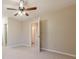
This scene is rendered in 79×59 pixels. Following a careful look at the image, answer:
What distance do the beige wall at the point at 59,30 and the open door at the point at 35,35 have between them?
0.68 ft

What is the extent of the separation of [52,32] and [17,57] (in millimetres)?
1190

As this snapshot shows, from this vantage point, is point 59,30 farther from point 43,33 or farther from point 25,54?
point 25,54

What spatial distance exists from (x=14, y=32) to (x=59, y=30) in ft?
4.40

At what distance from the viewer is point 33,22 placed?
246cm

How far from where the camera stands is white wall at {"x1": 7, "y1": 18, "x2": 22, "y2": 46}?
6.85 ft

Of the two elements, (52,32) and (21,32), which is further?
(52,32)

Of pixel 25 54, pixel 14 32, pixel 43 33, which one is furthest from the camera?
pixel 43 33

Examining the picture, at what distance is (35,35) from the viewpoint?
257 cm

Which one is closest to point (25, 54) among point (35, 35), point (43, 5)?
point (35, 35)

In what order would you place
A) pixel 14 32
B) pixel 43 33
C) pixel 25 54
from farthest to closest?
pixel 43 33, pixel 25 54, pixel 14 32

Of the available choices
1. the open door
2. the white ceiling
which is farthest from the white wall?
the open door

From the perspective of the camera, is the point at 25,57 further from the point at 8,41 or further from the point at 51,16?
the point at 51,16

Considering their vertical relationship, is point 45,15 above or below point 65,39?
above

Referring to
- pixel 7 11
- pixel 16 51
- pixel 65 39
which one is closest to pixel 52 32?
pixel 65 39
